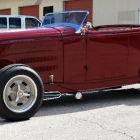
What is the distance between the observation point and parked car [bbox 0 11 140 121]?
4.93 m

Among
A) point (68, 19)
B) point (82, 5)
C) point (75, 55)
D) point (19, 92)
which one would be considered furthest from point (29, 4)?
point (19, 92)

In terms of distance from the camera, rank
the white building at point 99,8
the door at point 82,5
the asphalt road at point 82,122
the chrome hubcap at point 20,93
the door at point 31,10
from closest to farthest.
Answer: the asphalt road at point 82,122 < the chrome hubcap at point 20,93 < the white building at point 99,8 < the door at point 82,5 < the door at point 31,10

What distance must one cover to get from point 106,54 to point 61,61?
81cm

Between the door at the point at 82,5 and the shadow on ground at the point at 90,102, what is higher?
the door at the point at 82,5

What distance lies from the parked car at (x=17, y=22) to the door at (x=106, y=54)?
9207 mm

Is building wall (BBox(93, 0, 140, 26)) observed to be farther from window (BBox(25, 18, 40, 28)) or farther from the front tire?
the front tire

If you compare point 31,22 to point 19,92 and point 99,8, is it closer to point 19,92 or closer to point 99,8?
point 99,8

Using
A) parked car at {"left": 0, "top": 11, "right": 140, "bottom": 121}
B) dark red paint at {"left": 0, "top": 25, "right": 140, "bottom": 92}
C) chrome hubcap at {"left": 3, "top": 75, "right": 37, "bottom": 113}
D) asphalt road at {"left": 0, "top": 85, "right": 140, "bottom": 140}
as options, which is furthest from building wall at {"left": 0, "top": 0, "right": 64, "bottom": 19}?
chrome hubcap at {"left": 3, "top": 75, "right": 37, "bottom": 113}

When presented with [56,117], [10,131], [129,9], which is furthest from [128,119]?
[129,9]

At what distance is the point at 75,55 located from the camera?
5.59 metres

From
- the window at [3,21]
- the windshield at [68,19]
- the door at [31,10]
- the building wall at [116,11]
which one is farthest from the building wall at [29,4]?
the windshield at [68,19]

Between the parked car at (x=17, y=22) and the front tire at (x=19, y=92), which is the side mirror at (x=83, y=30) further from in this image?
the parked car at (x=17, y=22)

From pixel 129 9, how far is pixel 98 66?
9.60 meters

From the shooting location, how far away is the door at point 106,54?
5711mm
